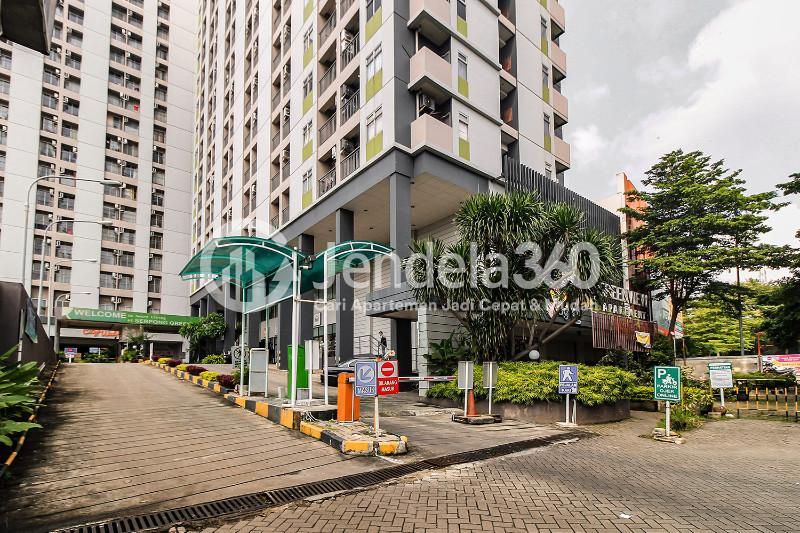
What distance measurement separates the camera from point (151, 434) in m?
8.70

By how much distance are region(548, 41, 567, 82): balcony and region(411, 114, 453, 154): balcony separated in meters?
14.2

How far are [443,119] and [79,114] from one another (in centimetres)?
4663

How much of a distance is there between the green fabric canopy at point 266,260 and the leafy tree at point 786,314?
772 inches

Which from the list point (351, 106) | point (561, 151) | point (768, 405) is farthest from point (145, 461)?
point (561, 151)

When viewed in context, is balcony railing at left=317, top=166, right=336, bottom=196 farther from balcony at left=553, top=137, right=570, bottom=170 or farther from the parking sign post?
the parking sign post

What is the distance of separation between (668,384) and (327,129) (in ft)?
66.5

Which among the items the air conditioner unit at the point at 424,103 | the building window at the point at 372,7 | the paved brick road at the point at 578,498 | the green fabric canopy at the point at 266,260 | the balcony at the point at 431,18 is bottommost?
the paved brick road at the point at 578,498

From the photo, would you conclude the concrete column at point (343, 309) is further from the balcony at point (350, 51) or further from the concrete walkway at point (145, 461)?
the concrete walkway at point (145, 461)

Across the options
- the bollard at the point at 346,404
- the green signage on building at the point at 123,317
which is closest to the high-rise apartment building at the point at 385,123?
the bollard at the point at 346,404

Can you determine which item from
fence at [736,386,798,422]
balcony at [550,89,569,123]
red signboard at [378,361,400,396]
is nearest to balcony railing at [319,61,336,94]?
balcony at [550,89,569,123]

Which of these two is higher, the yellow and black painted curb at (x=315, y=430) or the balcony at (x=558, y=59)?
the balcony at (x=558, y=59)

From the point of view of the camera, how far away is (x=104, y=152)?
51344mm

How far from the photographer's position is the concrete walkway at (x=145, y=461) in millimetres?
5395

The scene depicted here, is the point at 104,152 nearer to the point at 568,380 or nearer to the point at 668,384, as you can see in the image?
the point at 568,380
